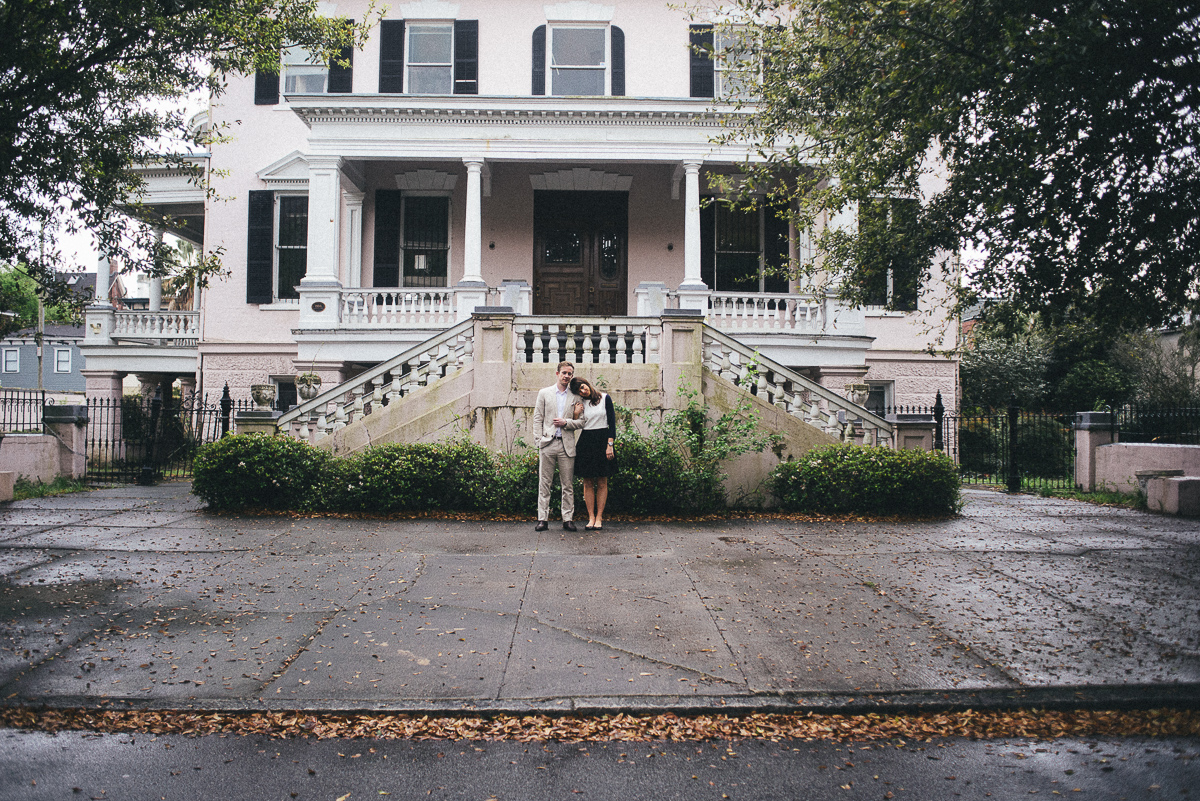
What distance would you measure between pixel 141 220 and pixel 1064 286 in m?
10.7

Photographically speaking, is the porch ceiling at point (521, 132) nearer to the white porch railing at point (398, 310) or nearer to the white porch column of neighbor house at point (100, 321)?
the white porch railing at point (398, 310)

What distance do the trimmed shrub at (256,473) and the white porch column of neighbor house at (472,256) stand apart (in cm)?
552

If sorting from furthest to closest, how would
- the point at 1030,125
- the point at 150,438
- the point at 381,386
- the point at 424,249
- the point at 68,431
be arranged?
the point at 424,249, the point at 150,438, the point at 68,431, the point at 381,386, the point at 1030,125

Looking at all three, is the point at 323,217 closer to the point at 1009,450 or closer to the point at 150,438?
the point at 150,438

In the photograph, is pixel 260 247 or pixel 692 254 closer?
pixel 692 254

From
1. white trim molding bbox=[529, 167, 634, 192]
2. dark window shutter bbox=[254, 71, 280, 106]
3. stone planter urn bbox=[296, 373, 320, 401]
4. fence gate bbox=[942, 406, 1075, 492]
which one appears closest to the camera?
stone planter urn bbox=[296, 373, 320, 401]

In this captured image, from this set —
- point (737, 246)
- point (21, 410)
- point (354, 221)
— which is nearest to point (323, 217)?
point (354, 221)

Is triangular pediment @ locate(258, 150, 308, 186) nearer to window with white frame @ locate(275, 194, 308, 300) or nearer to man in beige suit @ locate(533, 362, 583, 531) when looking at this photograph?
window with white frame @ locate(275, 194, 308, 300)

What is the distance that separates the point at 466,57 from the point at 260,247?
22.0 ft

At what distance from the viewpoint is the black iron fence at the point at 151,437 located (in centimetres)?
1386

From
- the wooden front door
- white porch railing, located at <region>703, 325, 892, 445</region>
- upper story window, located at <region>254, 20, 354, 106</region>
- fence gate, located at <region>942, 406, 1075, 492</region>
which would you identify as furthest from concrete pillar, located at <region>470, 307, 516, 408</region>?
upper story window, located at <region>254, 20, 354, 106</region>

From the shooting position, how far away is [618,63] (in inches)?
680

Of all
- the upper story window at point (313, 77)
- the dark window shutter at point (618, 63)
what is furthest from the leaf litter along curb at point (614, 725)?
the upper story window at point (313, 77)

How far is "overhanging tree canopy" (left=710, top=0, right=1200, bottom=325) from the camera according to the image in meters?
5.80
